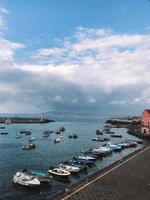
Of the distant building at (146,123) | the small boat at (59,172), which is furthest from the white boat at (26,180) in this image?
the distant building at (146,123)

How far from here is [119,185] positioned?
38812 millimetres

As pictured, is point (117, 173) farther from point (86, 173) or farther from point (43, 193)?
point (43, 193)

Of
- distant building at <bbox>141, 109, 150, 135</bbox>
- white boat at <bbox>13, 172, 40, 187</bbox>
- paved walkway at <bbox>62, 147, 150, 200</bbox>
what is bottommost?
white boat at <bbox>13, 172, 40, 187</bbox>

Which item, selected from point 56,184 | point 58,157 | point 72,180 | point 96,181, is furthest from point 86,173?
point 58,157

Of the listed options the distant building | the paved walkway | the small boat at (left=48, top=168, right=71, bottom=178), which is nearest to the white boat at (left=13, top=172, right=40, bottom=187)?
the small boat at (left=48, top=168, right=71, bottom=178)

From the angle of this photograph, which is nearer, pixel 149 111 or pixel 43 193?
pixel 43 193

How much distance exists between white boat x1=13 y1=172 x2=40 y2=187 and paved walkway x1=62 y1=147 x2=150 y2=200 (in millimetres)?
Answer: 8575

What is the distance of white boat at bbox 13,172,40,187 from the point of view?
42.5m

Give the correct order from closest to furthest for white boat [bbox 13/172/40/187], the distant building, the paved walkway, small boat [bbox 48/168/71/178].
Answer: the paved walkway → white boat [bbox 13/172/40/187] → small boat [bbox 48/168/71/178] → the distant building

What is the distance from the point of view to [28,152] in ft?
259

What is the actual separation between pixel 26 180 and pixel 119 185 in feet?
45.6

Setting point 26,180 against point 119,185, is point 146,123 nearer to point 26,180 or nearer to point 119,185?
point 119,185

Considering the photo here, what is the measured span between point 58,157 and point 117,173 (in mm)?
26982

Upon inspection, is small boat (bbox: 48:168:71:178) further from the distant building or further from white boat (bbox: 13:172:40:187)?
the distant building
